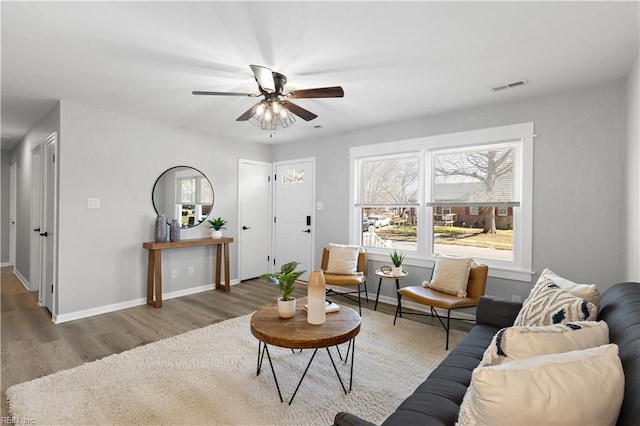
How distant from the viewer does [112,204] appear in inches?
154

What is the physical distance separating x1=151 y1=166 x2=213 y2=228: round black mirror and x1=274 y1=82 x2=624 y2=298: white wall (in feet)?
12.2

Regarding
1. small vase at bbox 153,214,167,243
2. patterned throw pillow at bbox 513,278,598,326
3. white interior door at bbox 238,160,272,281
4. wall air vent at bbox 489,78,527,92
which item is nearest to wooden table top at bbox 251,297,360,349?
patterned throw pillow at bbox 513,278,598,326

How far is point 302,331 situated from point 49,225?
3591 millimetres

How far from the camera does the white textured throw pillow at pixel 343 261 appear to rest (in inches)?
163

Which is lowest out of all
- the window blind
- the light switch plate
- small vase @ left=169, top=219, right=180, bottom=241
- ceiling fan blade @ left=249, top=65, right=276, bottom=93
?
small vase @ left=169, top=219, right=180, bottom=241

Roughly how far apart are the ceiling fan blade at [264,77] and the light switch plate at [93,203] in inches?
104

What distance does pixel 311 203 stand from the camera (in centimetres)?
524

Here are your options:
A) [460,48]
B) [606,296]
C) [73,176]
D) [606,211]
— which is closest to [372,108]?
[460,48]

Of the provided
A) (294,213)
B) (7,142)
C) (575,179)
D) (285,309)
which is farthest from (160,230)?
(575,179)

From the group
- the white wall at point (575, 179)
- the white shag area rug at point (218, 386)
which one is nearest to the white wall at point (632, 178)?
the white wall at point (575, 179)

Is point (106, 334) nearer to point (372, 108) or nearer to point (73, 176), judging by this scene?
point (73, 176)

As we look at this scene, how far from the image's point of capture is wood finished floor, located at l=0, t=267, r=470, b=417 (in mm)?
2592

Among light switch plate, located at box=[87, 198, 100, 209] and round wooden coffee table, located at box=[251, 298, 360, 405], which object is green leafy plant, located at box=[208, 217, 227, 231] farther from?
A: round wooden coffee table, located at box=[251, 298, 360, 405]

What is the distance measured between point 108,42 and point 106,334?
2681 mm
